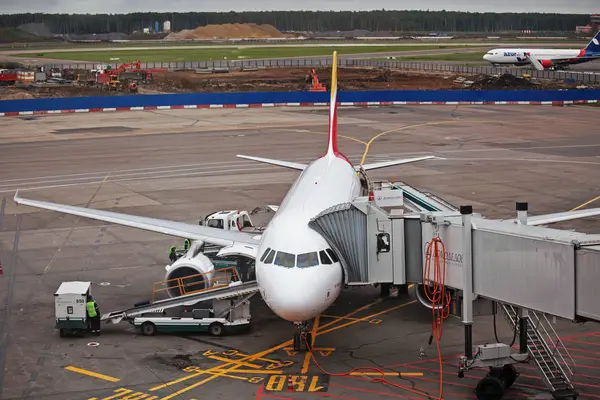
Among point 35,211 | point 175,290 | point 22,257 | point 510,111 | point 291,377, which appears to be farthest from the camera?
point 510,111

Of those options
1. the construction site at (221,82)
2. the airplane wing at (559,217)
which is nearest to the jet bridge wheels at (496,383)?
the airplane wing at (559,217)

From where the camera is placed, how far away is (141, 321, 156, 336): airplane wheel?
32.9 m

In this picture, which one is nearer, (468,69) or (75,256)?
(75,256)

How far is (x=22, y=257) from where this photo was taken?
44.9m

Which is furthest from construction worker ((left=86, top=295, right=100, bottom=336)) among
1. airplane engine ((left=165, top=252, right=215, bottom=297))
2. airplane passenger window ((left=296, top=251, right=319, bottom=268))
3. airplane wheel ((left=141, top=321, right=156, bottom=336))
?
airplane passenger window ((left=296, top=251, right=319, bottom=268))

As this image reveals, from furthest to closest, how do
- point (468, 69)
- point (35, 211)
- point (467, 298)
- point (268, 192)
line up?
point (468, 69) < point (268, 192) < point (35, 211) < point (467, 298)

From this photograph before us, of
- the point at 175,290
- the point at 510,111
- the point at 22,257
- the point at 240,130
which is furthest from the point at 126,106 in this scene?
the point at 175,290

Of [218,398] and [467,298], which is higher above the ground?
[467,298]

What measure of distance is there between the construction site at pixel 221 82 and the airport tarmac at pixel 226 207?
2408 cm

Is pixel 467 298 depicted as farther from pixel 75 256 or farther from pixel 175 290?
pixel 75 256

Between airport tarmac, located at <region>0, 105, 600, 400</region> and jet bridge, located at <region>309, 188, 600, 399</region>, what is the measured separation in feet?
3.45

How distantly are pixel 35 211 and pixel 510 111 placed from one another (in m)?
70.4

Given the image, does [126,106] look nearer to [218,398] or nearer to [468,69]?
[468,69]

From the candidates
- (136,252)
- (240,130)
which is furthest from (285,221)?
(240,130)
